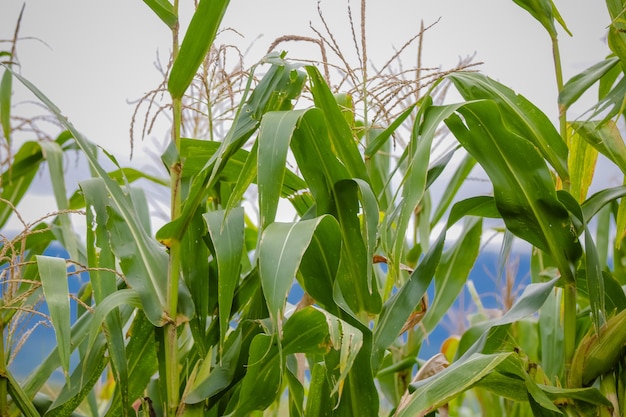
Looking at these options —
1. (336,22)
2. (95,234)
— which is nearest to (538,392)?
(95,234)

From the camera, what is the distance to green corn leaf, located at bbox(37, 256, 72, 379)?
0.74 meters

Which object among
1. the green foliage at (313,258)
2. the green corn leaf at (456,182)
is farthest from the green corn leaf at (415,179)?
the green corn leaf at (456,182)

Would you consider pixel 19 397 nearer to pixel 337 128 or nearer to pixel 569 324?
pixel 337 128

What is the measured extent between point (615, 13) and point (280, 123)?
0.49 m

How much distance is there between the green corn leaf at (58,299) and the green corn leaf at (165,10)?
32 cm

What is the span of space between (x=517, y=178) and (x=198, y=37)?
40 cm

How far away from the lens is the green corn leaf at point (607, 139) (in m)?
0.89

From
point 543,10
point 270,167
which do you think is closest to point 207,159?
point 270,167

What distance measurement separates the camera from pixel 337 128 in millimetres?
803

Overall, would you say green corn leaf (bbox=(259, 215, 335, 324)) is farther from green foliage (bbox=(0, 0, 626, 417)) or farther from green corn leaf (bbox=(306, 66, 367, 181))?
green corn leaf (bbox=(306, 66, 367, 181))

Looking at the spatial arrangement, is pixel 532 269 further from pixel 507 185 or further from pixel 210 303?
pixel 210 303

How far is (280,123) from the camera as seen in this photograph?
A: 27.1 inches

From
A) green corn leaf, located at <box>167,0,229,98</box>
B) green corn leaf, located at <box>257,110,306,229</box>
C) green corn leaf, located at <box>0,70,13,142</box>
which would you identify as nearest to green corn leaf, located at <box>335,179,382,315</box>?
green corn leaf, located at <box>257,110,306,229</box>

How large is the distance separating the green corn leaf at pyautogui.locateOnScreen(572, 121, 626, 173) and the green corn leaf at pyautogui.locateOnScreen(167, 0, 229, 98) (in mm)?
487
